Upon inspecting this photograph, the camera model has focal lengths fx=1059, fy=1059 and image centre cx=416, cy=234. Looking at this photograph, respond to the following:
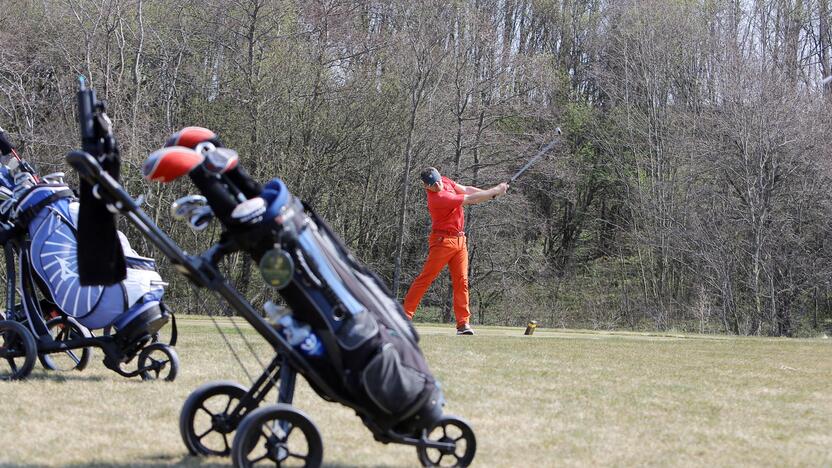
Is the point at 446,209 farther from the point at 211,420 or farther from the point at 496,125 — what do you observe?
the point at 496,125

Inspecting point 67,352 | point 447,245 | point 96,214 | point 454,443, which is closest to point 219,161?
point 96,214

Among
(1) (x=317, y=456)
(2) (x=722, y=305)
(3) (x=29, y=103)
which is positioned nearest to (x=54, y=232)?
(1) (x=317, y=456)

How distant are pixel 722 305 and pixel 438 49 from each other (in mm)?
12856

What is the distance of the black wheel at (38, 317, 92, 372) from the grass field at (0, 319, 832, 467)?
4.6 inches

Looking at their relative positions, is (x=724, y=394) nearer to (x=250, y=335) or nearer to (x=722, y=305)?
(x=250, y=335)

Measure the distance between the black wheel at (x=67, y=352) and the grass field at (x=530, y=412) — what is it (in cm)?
12

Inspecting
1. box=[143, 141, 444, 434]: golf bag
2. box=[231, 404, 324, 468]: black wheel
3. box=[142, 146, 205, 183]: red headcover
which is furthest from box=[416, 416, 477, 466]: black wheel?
box=[142, 146, 205, 183]: red headcover

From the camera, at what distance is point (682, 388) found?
8.52m

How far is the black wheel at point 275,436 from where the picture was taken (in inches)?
184

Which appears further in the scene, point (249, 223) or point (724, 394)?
point (724, 394)

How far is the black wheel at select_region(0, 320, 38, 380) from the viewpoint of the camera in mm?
A: 7473

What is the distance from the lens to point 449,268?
13.6 m

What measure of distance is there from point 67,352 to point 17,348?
872mm

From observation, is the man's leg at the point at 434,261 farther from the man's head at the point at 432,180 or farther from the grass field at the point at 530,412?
the grass field at the point at 530,412
